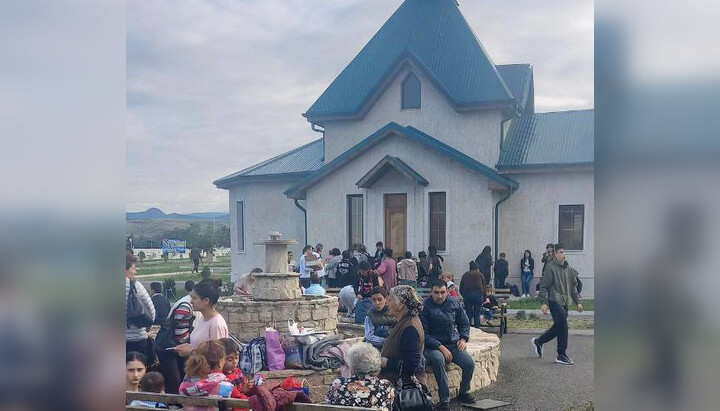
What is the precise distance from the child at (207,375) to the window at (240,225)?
9.10 feet

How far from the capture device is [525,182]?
7324 millimetres

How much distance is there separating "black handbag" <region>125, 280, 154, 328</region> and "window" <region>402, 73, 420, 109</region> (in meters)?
6.58

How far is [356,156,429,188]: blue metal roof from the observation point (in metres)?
8.99

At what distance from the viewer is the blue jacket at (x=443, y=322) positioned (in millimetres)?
4887

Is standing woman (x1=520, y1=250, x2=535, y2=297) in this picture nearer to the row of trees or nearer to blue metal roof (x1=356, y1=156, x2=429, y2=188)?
blue metal roof (x1=356, y1=156, x2=429, y2=188)

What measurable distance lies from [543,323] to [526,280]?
0.56m

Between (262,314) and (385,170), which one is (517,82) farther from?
(262,314)

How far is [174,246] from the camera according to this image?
162 inches

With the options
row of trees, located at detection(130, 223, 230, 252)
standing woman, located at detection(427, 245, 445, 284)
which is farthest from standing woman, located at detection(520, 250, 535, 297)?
row of trees, located at detection(130, 223, 230, 252)

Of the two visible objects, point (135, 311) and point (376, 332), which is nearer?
point (135, 311)

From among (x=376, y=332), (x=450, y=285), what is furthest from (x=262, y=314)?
(x=450, y=285)

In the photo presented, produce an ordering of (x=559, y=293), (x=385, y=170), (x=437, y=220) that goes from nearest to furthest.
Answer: (x=559, y=293) < (x=437, y=220) < (x=385, y=170)

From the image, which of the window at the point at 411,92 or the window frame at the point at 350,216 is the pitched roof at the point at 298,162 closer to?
the window frame at the point at 350,216
